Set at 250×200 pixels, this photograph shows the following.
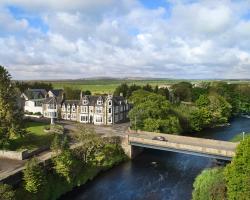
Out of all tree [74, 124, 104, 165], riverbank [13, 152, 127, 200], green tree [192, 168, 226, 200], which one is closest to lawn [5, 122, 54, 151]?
tree [74, 124, 104, 165]

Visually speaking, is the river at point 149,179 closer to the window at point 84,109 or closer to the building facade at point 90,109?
the building facade at point 90,109

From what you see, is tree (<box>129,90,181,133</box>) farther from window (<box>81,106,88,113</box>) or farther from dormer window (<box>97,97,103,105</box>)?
window (<box>81,106,88,113</box>)

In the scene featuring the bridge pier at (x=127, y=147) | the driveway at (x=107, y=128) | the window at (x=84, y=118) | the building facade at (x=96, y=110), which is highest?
the building facade at (x=96, y=110)

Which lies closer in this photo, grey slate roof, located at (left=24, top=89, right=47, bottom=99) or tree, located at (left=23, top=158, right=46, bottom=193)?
tree, located at (left=23, top=158, right=46, bottom=193)

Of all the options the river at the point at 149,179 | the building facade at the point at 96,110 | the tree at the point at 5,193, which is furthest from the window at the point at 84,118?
the tree at the point at 5,193

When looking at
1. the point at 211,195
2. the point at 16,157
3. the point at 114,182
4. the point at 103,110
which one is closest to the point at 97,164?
the point at 114,182

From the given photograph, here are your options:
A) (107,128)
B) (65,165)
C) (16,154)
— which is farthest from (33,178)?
(107,128)
